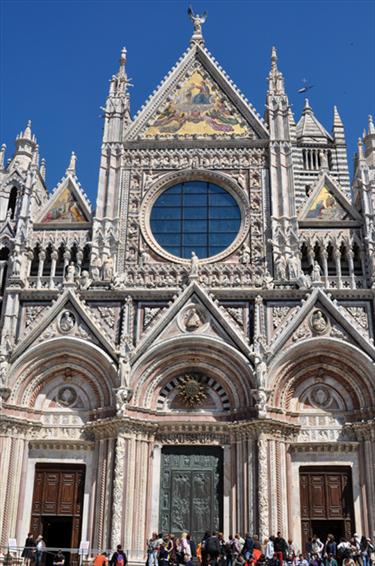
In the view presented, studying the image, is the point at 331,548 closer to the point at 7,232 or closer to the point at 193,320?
the point at 193,320

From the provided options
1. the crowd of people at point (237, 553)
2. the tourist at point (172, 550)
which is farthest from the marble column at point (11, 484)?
the tourist at point (172, 550)

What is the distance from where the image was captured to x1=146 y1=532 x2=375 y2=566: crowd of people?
1559 cm

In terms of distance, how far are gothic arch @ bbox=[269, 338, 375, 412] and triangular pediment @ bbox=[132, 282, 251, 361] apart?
4.50 ft

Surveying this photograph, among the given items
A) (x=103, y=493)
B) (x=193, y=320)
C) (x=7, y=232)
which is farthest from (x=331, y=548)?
(x=7, y=232)

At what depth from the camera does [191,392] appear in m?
21.2

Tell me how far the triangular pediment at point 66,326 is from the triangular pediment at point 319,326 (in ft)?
17.7

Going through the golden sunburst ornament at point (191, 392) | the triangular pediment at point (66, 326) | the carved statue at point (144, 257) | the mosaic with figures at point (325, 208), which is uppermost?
the mosaic with figures at point (325, 208)

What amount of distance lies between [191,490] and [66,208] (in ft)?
35.5

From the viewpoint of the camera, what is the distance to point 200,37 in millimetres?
27828

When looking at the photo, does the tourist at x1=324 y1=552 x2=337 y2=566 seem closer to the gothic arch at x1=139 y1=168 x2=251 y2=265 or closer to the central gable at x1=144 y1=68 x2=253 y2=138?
the gothic arch at x1=139 y1=168 x2=251 y2=265

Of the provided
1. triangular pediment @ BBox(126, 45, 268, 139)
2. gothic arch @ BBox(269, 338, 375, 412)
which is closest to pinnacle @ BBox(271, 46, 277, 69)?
triangular pediment @ BBox(126, 45, 268, 139)

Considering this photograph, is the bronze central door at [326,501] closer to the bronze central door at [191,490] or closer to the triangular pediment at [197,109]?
the bronze central door at [191,490]

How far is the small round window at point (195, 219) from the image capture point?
23875 millimetres

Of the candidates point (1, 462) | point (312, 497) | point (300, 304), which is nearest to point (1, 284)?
point (1, 462)
